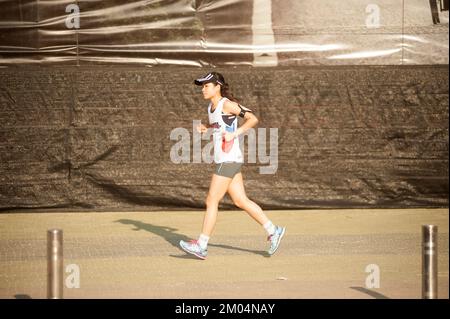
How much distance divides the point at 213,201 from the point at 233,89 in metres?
4.32

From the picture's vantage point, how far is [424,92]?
14.5m

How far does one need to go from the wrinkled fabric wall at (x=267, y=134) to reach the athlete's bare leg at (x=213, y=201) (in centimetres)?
391

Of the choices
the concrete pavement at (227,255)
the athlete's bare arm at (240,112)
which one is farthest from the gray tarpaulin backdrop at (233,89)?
the athlete's bare arm at (240,112)

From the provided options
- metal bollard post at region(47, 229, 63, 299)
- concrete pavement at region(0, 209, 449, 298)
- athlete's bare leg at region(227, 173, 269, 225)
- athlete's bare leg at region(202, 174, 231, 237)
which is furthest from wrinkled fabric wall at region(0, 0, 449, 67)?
metal bollard post at region(47, 229, 63, 299)

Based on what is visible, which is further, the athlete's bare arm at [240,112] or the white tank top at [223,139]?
the white tank top at [223,139]

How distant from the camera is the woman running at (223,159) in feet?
34.4

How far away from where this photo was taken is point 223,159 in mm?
10641

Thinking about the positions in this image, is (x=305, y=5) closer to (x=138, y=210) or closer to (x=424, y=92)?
(x=424, y=92)

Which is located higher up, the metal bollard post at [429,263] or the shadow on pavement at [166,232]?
the shadow on pavement at [166,232]

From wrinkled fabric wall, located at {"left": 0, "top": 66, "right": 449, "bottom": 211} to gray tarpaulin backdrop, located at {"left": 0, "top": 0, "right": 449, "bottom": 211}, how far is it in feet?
0.07

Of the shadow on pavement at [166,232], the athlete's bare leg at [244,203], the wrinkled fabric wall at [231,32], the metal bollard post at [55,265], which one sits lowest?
the metal bollard post at [55,265]

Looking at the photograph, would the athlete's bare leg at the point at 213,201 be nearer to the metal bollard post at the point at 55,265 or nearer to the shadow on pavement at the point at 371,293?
the shadow on pavement at the point at 371,293
